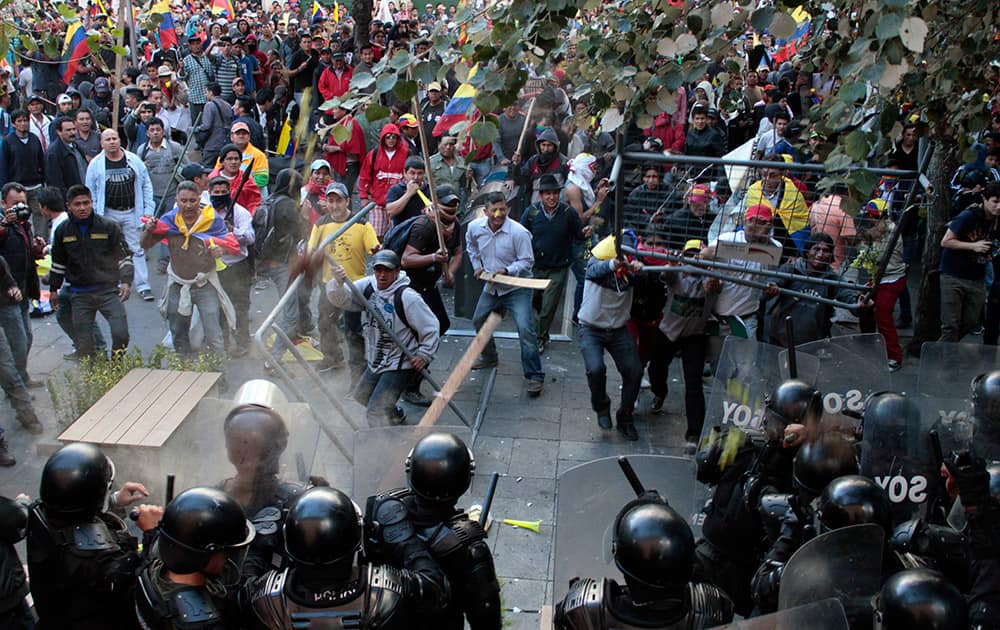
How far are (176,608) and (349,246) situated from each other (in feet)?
16.6

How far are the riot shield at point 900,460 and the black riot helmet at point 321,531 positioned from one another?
2.51 metres

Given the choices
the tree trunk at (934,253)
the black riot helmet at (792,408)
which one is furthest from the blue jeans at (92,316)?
the tree trunk at (934,253)

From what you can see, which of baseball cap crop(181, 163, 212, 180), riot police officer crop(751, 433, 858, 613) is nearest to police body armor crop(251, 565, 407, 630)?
riot police officer crop(751, 433, 858, 613)

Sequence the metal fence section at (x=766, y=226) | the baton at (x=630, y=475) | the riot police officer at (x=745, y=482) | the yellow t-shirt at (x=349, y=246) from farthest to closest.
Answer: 1. the yellow t-shirt at (x=349, y=246)
2. the metal fence section at (x=766, y=226)
3. the riot police officer at (x=745, y=482)
4. the baton at (x=630, y=475)

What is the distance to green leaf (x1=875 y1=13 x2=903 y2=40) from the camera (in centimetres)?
246

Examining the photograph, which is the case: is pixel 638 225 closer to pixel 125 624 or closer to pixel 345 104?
pixel 345 104

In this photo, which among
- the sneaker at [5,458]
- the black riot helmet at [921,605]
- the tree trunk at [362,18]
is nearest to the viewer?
the black riot helmet at [921,605]

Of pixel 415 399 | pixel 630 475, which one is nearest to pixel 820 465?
pixel 630 475

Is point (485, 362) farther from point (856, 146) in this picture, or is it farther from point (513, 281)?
point (856, 146)

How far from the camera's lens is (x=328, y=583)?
2.87 meters

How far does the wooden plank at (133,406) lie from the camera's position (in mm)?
5273

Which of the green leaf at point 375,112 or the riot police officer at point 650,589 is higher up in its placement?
the green leaf at point 375,112

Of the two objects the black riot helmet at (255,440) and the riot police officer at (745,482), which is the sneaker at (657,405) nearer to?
the riot police officer at (745,482)

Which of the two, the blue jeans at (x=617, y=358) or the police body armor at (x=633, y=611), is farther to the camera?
the blue jeans at (x=617, y=358)
